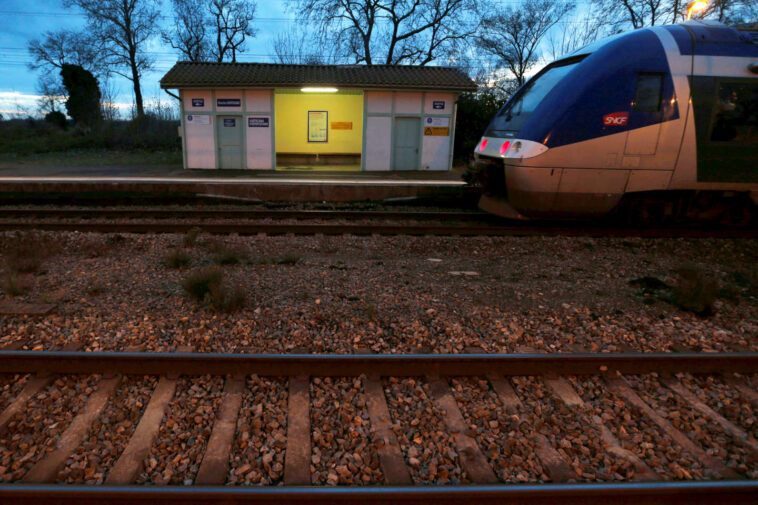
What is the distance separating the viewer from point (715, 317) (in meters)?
5.13

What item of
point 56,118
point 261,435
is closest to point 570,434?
point 261,435

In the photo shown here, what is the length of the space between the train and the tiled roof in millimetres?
10113

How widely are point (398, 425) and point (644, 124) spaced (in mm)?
6185

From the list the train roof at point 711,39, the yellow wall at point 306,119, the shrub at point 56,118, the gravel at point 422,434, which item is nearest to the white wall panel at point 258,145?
the yellow wall at point 306,119

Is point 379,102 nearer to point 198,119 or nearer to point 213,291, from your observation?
point 198,119

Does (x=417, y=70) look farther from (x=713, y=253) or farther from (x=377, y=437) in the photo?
(x=377, y=437)

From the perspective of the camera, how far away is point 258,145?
17000 millimetres

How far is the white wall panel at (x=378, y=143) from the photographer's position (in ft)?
56.6

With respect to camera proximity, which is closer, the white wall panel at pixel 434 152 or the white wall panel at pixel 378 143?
the white wall panel at pixel 378 143

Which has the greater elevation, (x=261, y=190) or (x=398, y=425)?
(x=261, y=190)

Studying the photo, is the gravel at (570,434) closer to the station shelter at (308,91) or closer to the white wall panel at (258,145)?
the station shelter at (308,91)

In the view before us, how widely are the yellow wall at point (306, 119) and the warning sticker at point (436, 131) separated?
3603mm

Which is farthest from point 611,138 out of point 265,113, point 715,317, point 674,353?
point 265,113

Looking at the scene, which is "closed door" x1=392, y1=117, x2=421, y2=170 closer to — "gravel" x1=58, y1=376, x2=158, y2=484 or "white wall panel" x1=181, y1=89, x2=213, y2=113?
"white wall panel" x1=181, y1=89, x2=213, y2=113
